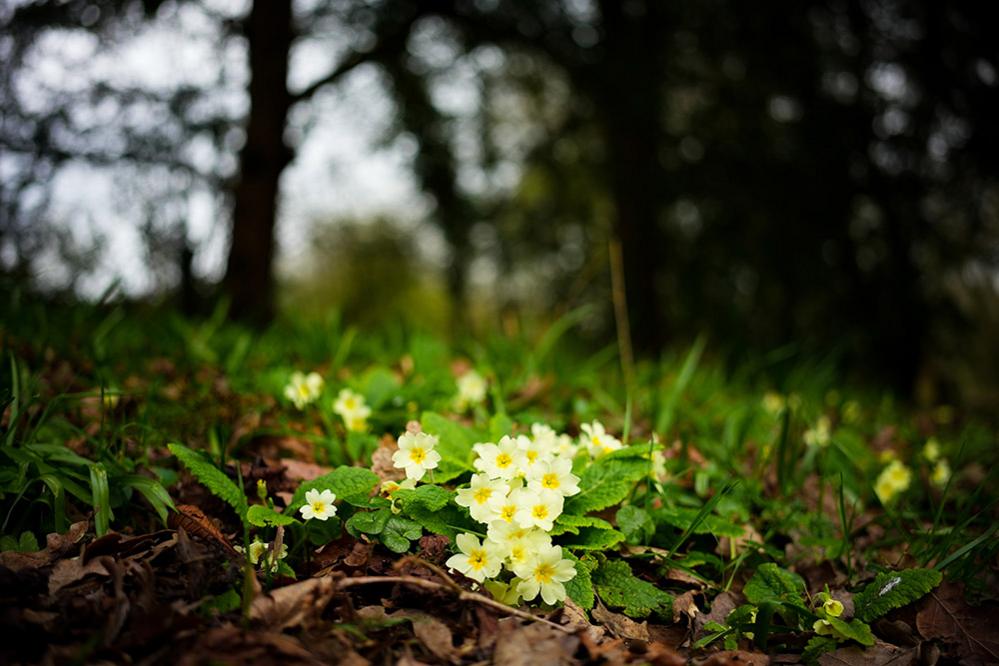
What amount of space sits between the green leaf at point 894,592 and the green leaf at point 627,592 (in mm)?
415

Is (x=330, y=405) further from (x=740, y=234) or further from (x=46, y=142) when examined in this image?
(x=740, y=234)

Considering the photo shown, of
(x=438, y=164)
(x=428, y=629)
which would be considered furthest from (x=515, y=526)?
(x=438, y=164)

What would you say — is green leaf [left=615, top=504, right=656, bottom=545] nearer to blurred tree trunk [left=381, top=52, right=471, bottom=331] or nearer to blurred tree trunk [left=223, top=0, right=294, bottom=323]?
blurred tree trunk [left=223, top=0, right=294, bottom=323]

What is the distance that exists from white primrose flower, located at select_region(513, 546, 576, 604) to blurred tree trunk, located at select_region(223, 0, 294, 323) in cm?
303

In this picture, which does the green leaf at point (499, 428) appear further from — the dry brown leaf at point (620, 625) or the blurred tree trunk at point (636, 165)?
the blurred tree trunk at point (636, 165)

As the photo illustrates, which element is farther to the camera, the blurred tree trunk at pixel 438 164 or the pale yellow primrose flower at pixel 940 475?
the blurred tree trunk at pixel 438 164

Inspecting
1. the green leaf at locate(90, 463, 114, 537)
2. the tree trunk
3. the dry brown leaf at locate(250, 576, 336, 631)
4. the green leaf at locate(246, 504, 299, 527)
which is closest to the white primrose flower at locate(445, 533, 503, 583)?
the dry brown leaf at locate(250, 576, 336, 631)

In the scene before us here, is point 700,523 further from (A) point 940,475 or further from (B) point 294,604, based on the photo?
(A) point 940,475

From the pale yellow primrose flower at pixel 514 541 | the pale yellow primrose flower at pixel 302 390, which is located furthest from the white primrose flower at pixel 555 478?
the pale yellow primrose flower at pixel 302 390

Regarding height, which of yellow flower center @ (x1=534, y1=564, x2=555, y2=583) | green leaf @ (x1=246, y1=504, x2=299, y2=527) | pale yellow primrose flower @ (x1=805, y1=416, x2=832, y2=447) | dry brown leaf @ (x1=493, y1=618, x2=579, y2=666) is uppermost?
green leaf @ (x1=246, y1=504, x2=299, y2=527)

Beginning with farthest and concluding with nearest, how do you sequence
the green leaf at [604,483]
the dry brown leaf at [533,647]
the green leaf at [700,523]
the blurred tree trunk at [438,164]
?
the blurred tree trunk at [438,164] < the green leaf at [700,523] < the green leaf at [604,483] < the dry brown leaf at [533,647]

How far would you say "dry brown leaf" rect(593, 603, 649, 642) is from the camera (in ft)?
4.30

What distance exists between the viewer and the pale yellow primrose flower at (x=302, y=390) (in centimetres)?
201

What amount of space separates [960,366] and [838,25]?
2962 millimetres
